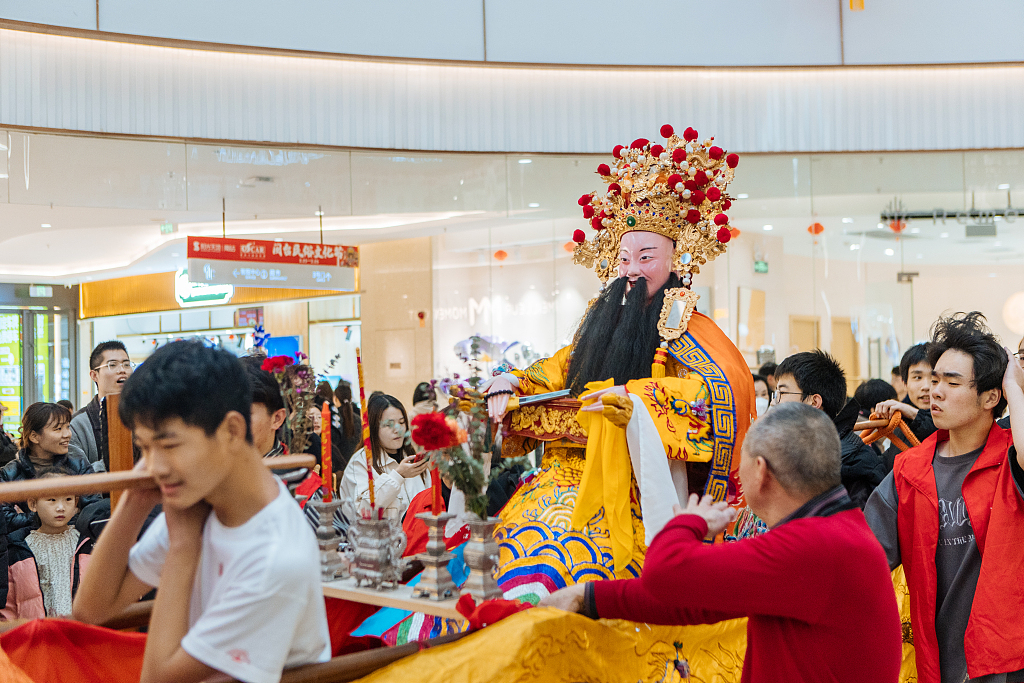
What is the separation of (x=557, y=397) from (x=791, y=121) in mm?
5197

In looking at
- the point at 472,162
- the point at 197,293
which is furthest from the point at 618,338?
the point at 197,293

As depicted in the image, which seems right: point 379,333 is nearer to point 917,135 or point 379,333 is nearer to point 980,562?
point 917,135

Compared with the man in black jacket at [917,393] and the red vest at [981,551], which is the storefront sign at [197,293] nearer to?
the man in black jacket at [917,393]

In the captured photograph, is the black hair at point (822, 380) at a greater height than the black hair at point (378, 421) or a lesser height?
greater

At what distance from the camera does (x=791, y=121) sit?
7.32m

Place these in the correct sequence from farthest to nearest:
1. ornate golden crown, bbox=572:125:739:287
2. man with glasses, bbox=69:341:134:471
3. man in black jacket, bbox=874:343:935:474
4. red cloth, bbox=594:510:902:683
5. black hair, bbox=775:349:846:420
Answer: man with glasses, bbox=69:341:134:471
man in black jacket, bbox=874:343:935:474
black hair, bbox=775:349:846:420
ornate golden crown, bbox=572:125:739:287
red cloth, bbox=594:510:902:683

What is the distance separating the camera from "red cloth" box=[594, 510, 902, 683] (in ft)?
5.64

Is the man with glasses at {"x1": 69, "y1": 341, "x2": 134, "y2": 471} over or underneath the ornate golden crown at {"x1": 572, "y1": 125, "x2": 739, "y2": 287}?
underneath

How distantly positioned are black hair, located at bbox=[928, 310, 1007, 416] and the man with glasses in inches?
106

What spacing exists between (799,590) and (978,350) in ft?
4.07

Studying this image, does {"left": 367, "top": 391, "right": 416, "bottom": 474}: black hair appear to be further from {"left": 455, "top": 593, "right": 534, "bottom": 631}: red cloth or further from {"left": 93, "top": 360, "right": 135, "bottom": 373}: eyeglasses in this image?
{"left": 455, "top": 593, "right": 534, "bottom": 631}: red cloth

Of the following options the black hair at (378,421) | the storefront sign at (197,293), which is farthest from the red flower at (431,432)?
the storefront sign at (197,293)

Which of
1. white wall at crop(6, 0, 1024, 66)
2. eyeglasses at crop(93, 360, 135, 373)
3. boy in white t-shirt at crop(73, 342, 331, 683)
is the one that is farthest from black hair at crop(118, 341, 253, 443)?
white wall at crop(6, 0, 1024, 66)

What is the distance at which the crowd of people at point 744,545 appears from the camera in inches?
49.7
